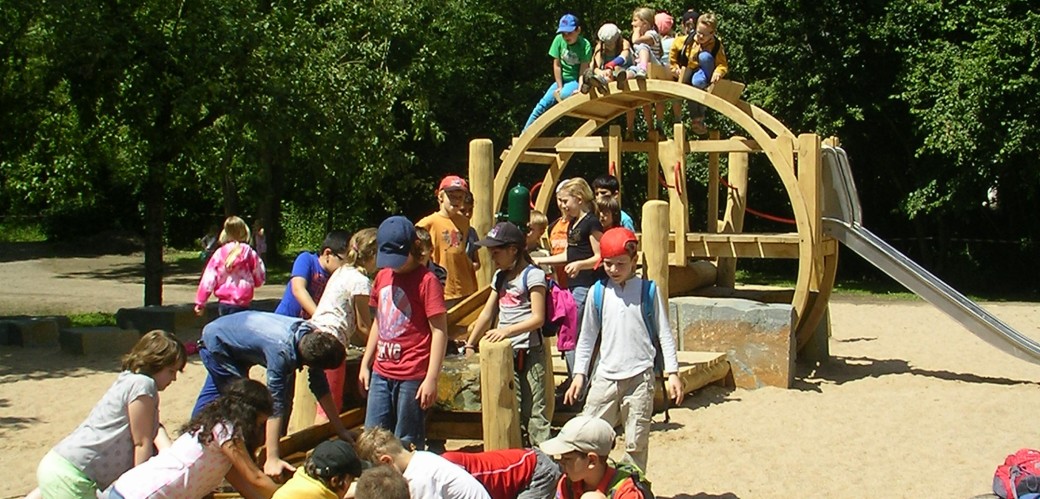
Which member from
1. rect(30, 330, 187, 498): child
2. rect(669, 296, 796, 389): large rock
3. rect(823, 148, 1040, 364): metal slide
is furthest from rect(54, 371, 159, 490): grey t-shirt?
rect(823, 148, 1040, 364): metal slide

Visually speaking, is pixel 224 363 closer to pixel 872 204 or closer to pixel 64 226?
pixel 872 204

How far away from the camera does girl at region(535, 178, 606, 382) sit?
7777 mm

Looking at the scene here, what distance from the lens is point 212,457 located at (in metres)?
4.70

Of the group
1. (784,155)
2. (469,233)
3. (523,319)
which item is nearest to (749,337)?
(784,155)

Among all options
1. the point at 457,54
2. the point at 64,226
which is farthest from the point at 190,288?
the point at 64,226

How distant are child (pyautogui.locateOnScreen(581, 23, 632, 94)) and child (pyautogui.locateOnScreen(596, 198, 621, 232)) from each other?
137 inches

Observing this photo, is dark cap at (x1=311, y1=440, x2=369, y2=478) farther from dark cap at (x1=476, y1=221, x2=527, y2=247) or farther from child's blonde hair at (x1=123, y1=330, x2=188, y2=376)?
dark cap at (x1=476, y1=221, x2=527, y2=247)

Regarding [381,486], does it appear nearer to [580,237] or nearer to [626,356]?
[626,356]

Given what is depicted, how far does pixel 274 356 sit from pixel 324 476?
1.21 m

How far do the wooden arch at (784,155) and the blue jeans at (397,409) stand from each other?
5.59 meters

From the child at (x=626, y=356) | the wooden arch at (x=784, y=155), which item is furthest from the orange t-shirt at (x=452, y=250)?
the wooden arch at (x=784, y=155)

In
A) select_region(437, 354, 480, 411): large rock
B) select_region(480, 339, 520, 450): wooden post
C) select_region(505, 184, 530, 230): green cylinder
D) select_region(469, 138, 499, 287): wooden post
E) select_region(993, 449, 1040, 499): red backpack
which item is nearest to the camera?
select_region(993, 449, 1040, 499): red backpack

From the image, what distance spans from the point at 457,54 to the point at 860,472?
19.4 metres

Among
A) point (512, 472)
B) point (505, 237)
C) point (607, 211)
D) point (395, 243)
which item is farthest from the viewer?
point (607, 211)
